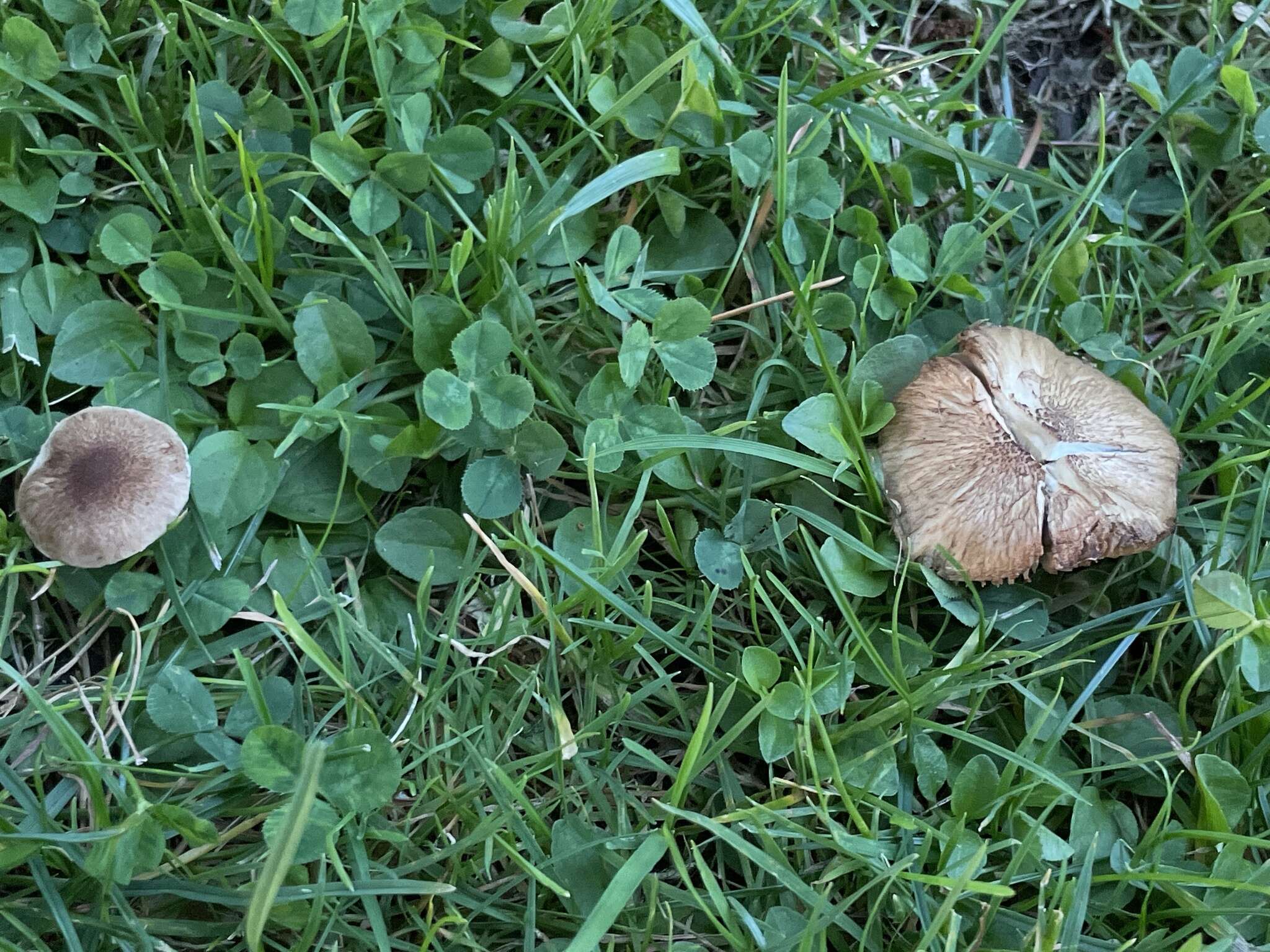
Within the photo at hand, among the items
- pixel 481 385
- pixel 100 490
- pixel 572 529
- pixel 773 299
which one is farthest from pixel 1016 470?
pixel 100 490

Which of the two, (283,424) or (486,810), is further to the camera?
(283,424)

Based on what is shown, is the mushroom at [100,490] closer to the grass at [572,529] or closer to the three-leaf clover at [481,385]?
the grass at [572,529]

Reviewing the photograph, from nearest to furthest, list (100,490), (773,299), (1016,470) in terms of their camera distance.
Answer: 1. (100,490)
2. (1016,470)
3. (773,299)

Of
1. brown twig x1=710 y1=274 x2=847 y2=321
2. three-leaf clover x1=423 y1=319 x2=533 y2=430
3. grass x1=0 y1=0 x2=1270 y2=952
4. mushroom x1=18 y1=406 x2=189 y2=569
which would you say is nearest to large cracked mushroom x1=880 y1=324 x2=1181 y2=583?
grass x1=0 y1=0 x2=1270 y2=952

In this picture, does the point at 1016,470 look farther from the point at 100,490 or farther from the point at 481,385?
the point at 100,490

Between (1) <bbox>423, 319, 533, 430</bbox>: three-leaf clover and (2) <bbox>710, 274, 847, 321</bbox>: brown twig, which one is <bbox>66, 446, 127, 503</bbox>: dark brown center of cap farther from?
(2) <bbox>710, 274, 847, 321</bbox>: brown twig

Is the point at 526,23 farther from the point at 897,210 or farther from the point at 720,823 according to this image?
the point at 720,823

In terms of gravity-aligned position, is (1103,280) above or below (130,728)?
above

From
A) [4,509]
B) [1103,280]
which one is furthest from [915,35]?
[4,509]
